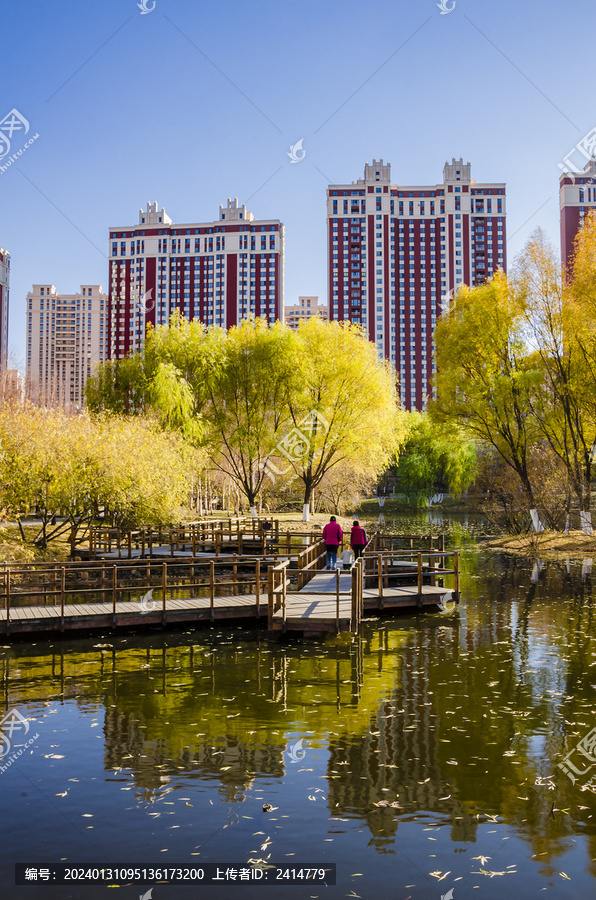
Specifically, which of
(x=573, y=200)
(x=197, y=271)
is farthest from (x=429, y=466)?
(x=197, y=271)

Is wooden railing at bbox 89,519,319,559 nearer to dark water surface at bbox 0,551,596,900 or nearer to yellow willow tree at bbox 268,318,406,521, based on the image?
yellow willow tree at bbox 268,318,406,521

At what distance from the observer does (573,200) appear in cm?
14150

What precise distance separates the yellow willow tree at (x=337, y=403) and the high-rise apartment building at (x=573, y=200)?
344 feet

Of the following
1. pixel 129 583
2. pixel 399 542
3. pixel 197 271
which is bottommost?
pixel 399 542

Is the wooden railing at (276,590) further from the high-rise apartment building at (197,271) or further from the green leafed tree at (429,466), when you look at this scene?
the high-rise apartment building at (197,271)

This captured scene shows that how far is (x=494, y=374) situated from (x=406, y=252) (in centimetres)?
11832

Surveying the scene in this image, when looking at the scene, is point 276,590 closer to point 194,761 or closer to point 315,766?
point 194,761

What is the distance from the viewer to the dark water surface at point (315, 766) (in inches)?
266

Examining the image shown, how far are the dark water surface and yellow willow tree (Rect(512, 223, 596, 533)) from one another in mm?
22651

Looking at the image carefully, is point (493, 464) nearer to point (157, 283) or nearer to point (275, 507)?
point (275, 507)

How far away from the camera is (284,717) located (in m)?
10.9

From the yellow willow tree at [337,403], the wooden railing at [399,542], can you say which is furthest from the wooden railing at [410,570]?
the yellow willow tree at [337,403]

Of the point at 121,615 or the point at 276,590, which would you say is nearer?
the point at 121,615

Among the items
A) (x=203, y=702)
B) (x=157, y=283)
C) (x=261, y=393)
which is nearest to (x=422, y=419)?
(x=261, y=393)
